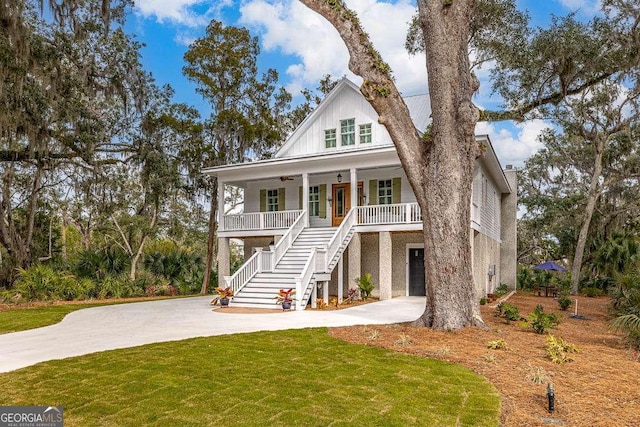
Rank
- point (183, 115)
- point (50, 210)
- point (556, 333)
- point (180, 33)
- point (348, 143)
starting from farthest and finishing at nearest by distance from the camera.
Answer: point (50, 210) < point (180, 33) < point (183, 115) < point (348, 143) < point (556, 333)

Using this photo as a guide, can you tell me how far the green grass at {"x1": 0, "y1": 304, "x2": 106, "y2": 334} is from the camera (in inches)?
401

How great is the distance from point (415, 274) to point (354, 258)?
8.73 ft

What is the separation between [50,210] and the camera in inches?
1014

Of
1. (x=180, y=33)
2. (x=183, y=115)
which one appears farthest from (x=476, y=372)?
(x=180, y=33)

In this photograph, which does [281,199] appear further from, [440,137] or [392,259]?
[440,137]

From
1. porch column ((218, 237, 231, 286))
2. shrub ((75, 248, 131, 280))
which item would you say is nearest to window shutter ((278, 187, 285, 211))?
porch column ((218, 237, 231, 286))

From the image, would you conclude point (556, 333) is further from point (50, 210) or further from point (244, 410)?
point (50, 210)

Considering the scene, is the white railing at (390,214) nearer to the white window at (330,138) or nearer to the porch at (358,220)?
the porch at (358,220)

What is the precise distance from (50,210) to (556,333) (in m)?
25.5

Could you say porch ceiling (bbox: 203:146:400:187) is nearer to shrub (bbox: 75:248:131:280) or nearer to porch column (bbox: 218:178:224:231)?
porch column (bbox: 218:178:224:231)

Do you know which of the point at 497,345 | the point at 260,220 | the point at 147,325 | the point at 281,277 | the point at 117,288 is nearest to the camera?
the point at 497,345

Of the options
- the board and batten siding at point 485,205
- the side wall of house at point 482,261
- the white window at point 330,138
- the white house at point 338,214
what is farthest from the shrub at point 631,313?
the white window at point 330,138

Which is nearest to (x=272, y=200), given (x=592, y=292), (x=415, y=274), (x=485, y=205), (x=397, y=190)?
(x=397, y=190)

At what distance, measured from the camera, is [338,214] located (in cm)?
1916
